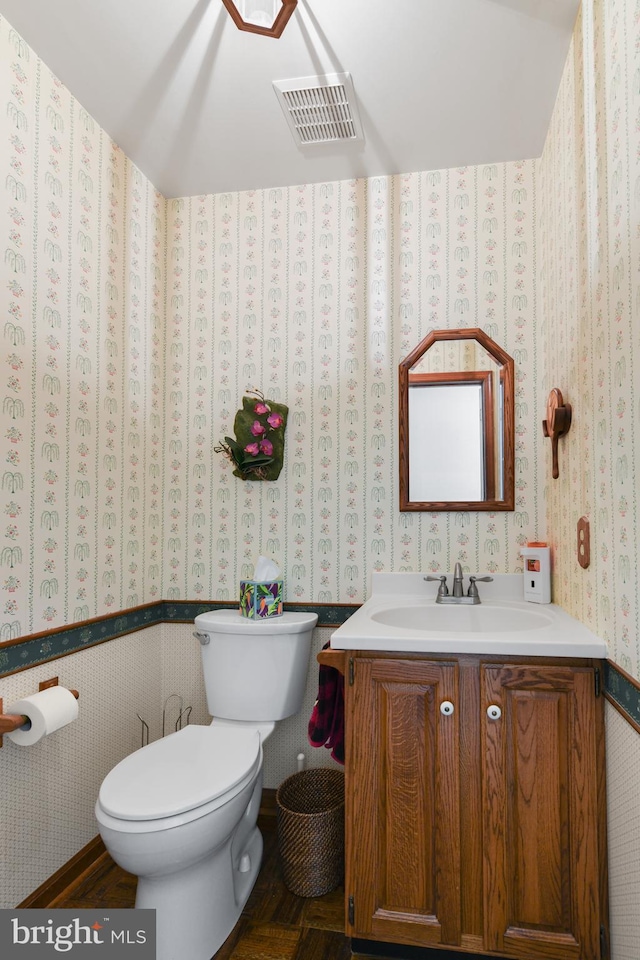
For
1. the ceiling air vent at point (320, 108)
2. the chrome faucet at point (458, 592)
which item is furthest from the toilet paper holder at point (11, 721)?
the ceiling air vent at point (320, 108)

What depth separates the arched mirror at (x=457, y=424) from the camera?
2162 mm

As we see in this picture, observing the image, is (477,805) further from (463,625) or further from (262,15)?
(262,15)

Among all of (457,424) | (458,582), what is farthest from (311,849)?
(457,424)

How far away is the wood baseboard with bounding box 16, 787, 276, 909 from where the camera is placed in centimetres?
166

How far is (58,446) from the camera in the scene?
1.82 metres

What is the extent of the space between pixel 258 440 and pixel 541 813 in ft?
4.87

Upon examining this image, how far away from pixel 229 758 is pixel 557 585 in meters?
1.15

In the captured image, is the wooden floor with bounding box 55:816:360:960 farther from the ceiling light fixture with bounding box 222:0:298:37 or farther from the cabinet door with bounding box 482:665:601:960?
the ceiling light fixture with bounding box 222:0:298:37

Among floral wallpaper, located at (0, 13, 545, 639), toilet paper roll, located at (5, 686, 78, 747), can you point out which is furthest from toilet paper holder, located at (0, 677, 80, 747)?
floral wallpaper, located at (0, 13, 545, 639)

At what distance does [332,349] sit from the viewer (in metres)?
2.32

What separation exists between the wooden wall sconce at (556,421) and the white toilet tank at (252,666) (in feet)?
3.32

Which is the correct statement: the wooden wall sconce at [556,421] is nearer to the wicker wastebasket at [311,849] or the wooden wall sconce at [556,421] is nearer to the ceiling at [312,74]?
the ceiling at [312,74]

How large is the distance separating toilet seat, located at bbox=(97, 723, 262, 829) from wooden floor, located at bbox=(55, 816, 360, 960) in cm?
44

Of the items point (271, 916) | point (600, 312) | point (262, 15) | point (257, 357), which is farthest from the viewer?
point (257, 357)
